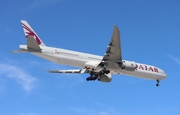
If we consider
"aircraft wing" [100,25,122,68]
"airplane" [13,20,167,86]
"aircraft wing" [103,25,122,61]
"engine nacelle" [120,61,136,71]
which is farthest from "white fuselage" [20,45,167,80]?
"aircraft wing" [103,25,122,61]

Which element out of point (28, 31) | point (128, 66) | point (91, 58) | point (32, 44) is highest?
point (28, 31)

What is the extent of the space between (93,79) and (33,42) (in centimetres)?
1152

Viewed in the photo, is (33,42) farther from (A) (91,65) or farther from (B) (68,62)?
Answer: (A) (91,65)

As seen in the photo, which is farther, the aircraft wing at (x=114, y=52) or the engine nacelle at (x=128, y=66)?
the engine nacelle at (x=128, y=66)

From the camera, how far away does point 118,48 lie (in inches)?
1524

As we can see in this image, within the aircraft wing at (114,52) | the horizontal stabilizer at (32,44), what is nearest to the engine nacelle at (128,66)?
the aircraft wing at (114,52)

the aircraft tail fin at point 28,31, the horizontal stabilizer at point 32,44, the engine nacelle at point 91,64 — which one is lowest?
the horizontal stabilizer at point 32,44

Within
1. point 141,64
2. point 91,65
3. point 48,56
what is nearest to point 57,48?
point 48,56

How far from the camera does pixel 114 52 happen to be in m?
39.4

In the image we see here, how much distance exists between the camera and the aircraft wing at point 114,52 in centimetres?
3631

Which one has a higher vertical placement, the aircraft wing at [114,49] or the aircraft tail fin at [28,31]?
the aircraft tail fin at [28,31]

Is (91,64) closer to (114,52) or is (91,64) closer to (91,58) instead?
(91,58)

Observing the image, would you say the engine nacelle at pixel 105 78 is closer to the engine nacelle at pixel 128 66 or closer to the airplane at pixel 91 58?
the airplane at pixel 91 58

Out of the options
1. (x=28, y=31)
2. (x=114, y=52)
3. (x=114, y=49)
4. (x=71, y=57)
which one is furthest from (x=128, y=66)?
(x=28, y=31)
